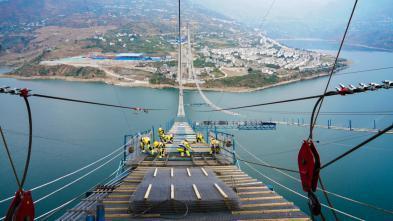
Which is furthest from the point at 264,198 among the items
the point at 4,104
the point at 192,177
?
Result: the point at 4,104

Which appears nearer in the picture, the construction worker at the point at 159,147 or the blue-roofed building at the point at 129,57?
the construction worker at the point at 159,147

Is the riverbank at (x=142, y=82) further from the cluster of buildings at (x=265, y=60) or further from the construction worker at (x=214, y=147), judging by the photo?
the construction worker at (x=214, y=147)

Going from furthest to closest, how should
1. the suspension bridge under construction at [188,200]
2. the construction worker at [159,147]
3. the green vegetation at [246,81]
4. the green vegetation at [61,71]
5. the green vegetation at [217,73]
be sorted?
1. the green vegetation at [61,71]
2. the green vegetation at [217,73]
3. the green vegetation at [246,81]
4. the construction worker at [159,147]
5. the suspension bridge under construction at [188,200]

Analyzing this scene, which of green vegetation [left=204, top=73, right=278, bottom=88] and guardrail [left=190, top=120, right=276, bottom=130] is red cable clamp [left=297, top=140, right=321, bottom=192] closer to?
guardrail [left=190, top=120, right=276, bottom=130]

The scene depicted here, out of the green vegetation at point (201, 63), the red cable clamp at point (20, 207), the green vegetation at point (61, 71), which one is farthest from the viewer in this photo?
the green vegetation at point (201, 63)

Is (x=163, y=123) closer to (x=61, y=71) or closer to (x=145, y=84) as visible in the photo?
(x=145, y=84)

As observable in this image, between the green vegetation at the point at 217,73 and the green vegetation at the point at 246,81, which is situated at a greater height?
the green vegetation at the point at 217,73

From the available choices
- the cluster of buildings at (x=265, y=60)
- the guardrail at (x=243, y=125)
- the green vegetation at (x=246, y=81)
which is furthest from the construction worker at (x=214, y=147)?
the cluster of buildings at (x=265, y=60)
